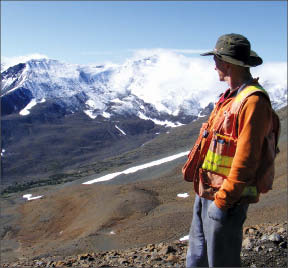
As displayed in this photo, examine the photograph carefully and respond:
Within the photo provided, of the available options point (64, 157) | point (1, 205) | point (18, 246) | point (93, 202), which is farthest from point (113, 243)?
point (64, 157)

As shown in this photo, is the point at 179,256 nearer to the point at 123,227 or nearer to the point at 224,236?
the point at 224,236

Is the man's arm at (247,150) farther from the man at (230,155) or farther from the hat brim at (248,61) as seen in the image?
the hat brim at (248,61)

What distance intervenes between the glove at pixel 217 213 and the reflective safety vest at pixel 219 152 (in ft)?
0.58

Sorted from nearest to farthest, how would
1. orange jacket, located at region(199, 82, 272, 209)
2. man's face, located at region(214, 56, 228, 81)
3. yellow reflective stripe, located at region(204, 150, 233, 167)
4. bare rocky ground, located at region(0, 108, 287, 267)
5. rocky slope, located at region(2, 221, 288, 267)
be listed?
orange jacket, located at region(199, 82, 272, 209)
yellow reflective stripe, located at region(204, 150, 233, 167)
man's face, located at region(214, 56, 228, 81)
rocky slope, located at region(2, 221, 288, 267)
bare rocky ground, located at region(0, 108, 287, 267)

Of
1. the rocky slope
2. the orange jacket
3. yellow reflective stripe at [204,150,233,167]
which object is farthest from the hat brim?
the rocky slope

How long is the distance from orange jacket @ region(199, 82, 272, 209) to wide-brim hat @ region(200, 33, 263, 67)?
0.41 meters

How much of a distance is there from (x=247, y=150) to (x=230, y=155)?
10.2 inches

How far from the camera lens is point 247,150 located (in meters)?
3.88

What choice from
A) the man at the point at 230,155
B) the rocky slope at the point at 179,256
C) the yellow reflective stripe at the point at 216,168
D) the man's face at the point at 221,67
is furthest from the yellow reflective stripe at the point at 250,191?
the rocky slope at the point at 179,256

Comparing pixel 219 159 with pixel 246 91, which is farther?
pixel 219 159

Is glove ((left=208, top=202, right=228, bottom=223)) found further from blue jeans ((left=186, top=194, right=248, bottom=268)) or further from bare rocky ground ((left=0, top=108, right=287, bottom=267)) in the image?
bare rocky ground ((left=0, top=108, right=287, bottom=267))

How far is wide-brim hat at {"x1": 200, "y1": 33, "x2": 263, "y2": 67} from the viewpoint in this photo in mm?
4148

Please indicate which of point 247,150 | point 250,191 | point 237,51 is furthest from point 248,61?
point 250,191

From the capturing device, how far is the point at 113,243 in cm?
1934
